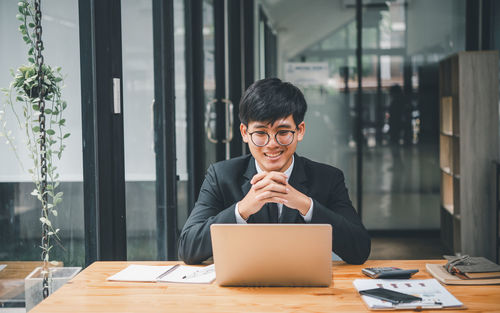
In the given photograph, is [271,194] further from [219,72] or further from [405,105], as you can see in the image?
[405,105]

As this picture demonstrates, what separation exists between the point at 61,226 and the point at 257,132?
0.86m

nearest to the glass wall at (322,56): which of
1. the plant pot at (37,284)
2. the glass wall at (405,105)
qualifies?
the glass wall at (405,105)

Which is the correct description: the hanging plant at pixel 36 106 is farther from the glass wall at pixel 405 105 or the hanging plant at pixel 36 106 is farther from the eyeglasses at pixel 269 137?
the glass wall at pixel 405 105

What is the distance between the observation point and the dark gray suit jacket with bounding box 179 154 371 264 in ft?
6.06

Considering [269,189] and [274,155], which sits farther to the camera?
[274,155]

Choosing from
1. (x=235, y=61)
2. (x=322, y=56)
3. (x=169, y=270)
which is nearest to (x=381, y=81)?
(x=322, y=56)

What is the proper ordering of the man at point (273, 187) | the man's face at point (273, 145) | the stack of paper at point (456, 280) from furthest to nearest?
the man's face at point (273, 145), the man at point (273, 187), the stack of paper at point (456, 280)

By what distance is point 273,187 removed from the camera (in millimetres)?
1719

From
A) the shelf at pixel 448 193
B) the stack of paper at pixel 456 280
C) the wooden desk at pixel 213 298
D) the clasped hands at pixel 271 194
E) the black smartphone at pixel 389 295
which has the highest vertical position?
the clasped hands at pixel 271 194

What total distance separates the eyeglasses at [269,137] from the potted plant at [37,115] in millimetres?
694

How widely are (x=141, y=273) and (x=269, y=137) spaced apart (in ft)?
2.15

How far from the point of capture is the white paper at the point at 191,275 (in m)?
1.64

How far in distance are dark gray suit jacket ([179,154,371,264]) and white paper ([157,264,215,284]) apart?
0.23ft

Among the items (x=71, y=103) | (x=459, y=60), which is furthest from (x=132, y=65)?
(x=459, y=60)
